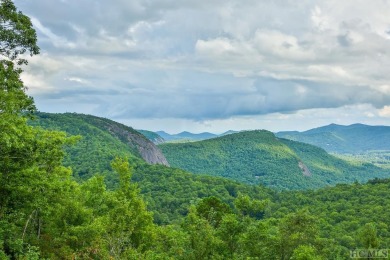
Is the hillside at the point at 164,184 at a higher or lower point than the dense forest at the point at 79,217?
lower

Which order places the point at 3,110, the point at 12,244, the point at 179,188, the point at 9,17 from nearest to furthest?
the point at 3,110, the point at 9,17, the point at 12,244, the point at 179,188

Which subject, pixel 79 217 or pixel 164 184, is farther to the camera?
pixel 164 184

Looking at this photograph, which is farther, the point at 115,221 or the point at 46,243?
the point at 46,243

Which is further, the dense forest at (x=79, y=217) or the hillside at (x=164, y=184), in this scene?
the hillside at (x=164, y=184)

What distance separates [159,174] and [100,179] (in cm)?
13101

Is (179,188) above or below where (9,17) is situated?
below

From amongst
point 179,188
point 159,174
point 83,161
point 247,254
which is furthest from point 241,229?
point 83,161

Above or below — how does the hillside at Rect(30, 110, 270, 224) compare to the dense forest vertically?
below

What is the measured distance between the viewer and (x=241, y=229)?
36.9m

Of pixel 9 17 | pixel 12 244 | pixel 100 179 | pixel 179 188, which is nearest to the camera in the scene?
pixel 9 17

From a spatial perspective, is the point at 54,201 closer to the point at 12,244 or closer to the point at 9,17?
the point at 12,244

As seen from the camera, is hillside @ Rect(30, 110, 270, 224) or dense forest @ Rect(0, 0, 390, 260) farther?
hillside @ Rect(30, 110, 270, 224)

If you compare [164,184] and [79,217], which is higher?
[79,217]

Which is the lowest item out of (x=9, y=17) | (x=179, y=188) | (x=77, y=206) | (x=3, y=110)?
(x=179, y=188)
